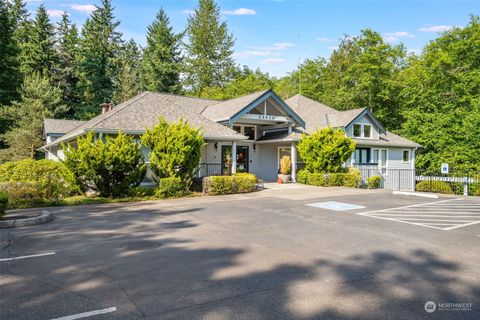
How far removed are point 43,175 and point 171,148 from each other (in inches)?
219

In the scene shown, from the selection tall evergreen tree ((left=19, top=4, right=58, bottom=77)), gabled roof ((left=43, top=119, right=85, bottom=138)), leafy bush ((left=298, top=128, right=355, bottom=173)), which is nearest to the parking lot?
leafy bush ((left=298, top=128, right=355, bottom=173))

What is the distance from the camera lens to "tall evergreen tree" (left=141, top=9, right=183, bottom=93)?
44.1 meters

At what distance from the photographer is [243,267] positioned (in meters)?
5.52

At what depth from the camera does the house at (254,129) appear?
771 inches

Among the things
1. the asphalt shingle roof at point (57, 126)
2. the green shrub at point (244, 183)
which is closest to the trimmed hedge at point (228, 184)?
the green shrub at point (244, 183)

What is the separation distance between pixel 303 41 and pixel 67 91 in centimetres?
3299

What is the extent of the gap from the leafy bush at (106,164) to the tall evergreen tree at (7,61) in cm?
2839

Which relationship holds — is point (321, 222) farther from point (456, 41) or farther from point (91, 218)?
point (456, 41)

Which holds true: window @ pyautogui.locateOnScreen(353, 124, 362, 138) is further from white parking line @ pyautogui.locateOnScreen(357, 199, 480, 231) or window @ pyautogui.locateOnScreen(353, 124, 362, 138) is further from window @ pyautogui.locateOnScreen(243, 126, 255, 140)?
white parking line @ pyautogui.locateOnScreen(357, 199, 480, 231)

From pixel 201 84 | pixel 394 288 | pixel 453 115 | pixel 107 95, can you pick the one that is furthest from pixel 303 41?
pixel 394 288

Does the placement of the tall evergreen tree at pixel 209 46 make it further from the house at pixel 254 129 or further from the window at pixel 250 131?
the window at pixel 250 131

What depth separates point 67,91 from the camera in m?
44.6

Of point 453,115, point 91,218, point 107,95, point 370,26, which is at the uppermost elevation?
point 370,26

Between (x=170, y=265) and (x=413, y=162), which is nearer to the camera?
(x=170, y=265)
